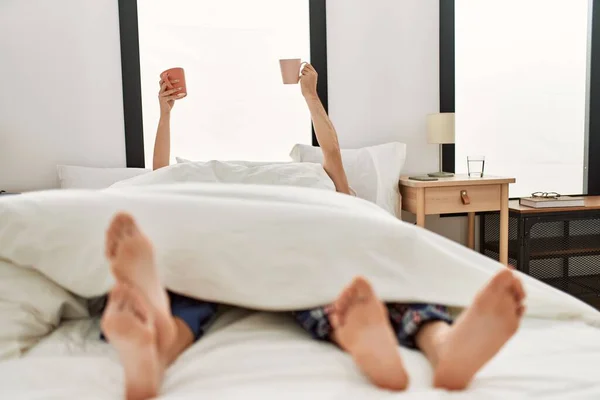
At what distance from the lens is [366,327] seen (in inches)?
31.9

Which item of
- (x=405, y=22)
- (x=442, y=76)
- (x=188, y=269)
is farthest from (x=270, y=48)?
(x=188, y=269)

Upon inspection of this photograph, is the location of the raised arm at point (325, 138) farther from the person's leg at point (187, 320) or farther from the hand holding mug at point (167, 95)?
the person's leg at point (187, 320)

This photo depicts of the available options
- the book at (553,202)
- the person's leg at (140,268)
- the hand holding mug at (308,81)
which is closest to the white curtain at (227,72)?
the hand holding mug at (308,81)

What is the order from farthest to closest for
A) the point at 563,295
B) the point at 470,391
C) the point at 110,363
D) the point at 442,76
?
1. the point at 442,76
2. the point at 563,295
3. the point at 110,363
4. the point at 470,391

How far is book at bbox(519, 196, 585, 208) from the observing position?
8.89 feet

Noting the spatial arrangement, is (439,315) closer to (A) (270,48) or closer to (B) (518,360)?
(B) (518,360)

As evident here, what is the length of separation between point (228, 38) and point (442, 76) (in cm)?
120

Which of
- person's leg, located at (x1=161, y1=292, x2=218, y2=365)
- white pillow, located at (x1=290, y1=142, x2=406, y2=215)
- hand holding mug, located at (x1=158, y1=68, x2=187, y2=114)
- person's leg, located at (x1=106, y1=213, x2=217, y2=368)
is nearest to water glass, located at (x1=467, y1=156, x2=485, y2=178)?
white pillow, located at (x1=290, y1=142, x2=406, y2=215)

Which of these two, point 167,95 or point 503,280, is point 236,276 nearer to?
point 503,280

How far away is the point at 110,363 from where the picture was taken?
935mm

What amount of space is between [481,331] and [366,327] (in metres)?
0.17

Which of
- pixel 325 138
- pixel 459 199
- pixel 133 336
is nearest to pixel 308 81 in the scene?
pixel 325 138

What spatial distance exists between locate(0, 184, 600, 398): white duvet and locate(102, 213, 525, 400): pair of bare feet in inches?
6.0

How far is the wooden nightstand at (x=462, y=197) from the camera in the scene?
2559mm
